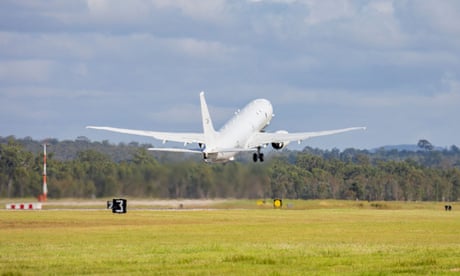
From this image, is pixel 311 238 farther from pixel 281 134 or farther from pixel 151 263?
pixel 281 134

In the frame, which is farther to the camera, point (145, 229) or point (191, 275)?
point (145, 229)

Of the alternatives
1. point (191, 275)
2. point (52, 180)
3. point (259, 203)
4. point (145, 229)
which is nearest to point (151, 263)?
point (191, 275)

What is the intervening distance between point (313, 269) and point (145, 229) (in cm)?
3318

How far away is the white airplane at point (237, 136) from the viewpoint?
101938 mm

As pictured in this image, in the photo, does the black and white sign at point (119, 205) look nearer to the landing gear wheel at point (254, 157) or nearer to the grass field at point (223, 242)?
the grass field at point (223, 242)

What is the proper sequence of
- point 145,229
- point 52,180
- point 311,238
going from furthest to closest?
1. point 52,180
2. point 145,229
3. point 311,238

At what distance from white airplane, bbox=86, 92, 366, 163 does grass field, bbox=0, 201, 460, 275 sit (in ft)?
18.2

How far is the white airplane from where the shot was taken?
4013 inches

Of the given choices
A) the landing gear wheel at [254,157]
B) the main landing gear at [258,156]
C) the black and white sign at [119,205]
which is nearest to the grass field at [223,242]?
the black and white sign at [119,205]

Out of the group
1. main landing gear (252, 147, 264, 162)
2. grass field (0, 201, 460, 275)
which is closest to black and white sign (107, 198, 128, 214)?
grass field (0, 201, 460, 275)

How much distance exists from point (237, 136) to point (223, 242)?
38.5 metres

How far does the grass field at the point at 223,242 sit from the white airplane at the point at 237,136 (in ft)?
18.2

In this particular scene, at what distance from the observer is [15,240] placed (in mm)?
70125

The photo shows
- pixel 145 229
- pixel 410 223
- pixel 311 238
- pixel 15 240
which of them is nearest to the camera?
pixel 15 240
